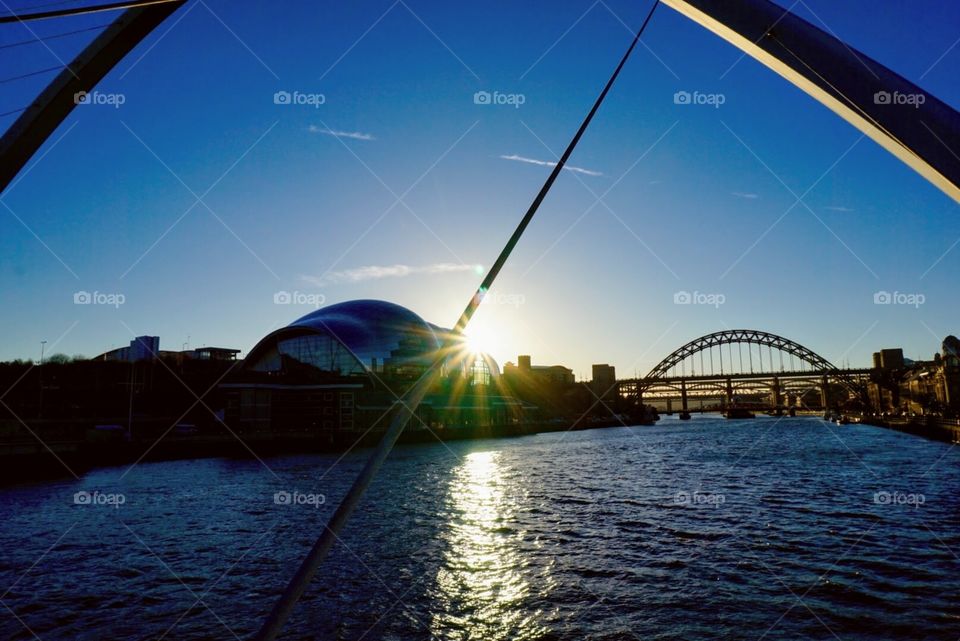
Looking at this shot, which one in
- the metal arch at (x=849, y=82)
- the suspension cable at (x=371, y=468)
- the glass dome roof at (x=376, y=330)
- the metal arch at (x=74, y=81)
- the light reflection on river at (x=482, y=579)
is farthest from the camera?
the glass dome roof at (x=376, y=330)

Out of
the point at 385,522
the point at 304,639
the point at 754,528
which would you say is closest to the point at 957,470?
the point at 754,528

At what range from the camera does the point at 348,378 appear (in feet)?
251

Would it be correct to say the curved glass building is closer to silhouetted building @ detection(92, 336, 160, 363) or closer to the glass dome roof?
the glass dome roof

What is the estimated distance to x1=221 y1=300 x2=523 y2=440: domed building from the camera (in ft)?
209

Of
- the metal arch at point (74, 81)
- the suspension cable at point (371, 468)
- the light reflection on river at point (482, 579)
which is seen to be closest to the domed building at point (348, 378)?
the light reflection on river at point (482, 579)

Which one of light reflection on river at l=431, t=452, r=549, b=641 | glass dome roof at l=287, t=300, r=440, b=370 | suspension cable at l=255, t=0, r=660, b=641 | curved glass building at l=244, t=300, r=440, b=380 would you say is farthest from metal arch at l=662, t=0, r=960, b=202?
glass dome roof at l=287, t=300, r=440, b=370

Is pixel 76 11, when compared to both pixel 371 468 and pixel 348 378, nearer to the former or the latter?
pixel 371 468

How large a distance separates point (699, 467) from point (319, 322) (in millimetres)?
61383

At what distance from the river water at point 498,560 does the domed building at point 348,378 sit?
36579 mm

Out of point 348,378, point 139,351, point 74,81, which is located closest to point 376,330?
point 348,378

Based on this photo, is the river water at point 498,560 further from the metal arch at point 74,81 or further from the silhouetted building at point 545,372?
the silhouetted building at point 545,372

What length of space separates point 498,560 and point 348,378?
65167 mm

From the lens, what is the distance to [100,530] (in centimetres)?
1752

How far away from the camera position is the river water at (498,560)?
32.6 feet
